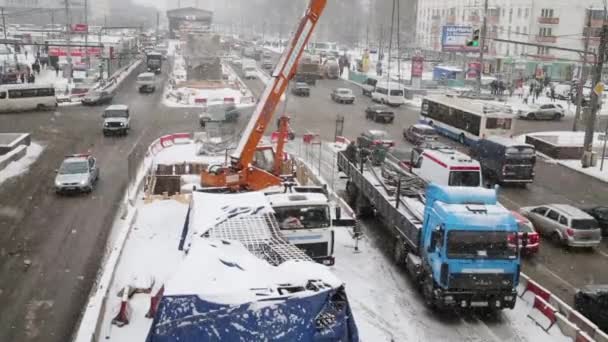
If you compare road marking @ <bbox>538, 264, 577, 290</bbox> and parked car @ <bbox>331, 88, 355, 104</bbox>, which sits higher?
parked car @ <bbox>331, 88, 355, 104</bbox>

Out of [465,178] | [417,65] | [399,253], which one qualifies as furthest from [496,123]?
[417,65]

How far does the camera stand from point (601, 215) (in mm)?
22953

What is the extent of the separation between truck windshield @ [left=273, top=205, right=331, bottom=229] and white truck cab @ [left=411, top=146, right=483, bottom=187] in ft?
24.1

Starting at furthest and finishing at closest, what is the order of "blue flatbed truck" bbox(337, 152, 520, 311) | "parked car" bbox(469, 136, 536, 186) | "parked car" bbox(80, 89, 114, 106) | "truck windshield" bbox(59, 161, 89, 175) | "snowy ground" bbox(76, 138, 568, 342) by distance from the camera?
1. "parked car" bbox(80, 89, 114, 106)
2. "parked car" bbox(469, 136, 536, 186)
3. "truck windshield" bbox(59, 161, 89, 175)
4. "blue flatbed truck" bbox(337, 152, 520, 311)
5. "snowy ground" bbox(76, 138, 568, 342)

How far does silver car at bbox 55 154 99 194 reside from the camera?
84.1ft

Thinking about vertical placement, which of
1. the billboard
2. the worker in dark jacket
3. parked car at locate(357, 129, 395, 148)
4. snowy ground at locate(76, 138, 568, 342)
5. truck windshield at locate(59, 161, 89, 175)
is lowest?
snowy ground at locate(76, 138, 568, 342)

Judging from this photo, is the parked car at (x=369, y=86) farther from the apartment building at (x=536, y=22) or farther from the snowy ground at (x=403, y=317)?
the snowy ground at (x=403, y=317)

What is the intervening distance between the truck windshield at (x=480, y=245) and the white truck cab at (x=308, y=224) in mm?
3395

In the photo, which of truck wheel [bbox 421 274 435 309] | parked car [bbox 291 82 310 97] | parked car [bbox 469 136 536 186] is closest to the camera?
truck wheel [bbox 421 274 435 309]

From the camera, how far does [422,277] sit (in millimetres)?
16203

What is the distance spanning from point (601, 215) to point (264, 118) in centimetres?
1270

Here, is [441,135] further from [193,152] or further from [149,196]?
[149,196]

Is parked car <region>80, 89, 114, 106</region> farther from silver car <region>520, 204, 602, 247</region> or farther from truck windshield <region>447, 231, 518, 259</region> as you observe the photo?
truck windshield <region>447, 231, 518, 259</region>

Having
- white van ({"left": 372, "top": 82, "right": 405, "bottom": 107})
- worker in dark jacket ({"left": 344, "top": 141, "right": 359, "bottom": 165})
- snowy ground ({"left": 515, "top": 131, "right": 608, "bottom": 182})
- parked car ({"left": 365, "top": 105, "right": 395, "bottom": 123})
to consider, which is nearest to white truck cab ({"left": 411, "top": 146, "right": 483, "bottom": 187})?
worker in dark jacket ({"left": 344, "top": 141, "right": 359, "bottom": 165})
